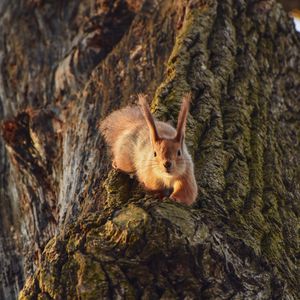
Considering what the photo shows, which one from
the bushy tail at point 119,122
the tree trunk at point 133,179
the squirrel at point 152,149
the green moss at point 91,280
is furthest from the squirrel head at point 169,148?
the green moss at point 91,280

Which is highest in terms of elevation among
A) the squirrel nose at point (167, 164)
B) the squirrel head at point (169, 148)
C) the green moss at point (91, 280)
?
the squirrel head at point (169, 148)

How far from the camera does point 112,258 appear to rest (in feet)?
8.98

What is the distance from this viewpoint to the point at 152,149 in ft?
12.0

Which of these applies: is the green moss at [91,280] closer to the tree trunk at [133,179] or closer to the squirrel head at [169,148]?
the tree trunk at [133,179]

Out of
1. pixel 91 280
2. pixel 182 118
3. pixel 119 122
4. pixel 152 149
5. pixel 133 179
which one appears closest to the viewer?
pixel 91 280

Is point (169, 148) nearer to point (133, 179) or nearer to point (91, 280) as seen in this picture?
point (133, 179)

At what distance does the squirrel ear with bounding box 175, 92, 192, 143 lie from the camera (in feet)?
10.8

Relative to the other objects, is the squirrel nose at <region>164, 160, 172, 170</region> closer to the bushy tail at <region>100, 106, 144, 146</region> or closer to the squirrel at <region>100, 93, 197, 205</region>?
the squirrel at <region>100, 93, 197, 205</region>

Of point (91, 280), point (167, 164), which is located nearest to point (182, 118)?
point (167, 164)

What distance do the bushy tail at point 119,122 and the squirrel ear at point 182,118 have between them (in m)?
0.57

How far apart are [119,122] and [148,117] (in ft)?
1.99

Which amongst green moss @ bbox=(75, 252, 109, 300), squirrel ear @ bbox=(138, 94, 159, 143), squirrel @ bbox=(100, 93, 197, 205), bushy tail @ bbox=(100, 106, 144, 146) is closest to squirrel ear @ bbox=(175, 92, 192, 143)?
squirrel @ bbox=(100, 93, 197, 205)

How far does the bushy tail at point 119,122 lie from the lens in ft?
13.0

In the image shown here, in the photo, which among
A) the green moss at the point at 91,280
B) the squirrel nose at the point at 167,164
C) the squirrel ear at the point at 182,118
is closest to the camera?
the green moss at the point at 91,280
